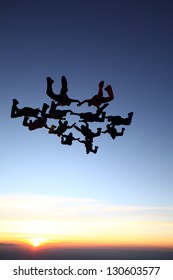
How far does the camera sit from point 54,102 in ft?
10.5

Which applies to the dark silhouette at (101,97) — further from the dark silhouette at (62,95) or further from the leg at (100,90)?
the dark silhouette at (62,95)

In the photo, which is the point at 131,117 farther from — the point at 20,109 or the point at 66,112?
the point at 20,109

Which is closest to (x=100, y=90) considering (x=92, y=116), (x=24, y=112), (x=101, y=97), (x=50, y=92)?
(x=101, y=97)

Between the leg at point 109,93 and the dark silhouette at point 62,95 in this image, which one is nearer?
the dark silhouette at point 62,95

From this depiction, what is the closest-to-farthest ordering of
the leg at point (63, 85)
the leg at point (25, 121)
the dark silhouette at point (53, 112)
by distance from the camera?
1. the leg at point (63, 85)
2. the dark silhouette at point (53, 112)
3. the leg at point (25, 121)

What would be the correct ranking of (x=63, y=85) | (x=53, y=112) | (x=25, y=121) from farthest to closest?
1. (x=25, y=121)
2. (x=53, y=112)
3. (x=63, y=85)

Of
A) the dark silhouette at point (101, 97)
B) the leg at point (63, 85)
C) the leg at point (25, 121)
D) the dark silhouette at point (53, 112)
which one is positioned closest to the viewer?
the leg at point (63, 85)

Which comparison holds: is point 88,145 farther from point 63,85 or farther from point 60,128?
point 63,85

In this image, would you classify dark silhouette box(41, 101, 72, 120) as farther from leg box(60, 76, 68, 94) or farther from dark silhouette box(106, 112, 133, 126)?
dark silhouette box(106, 112, 133, 126)

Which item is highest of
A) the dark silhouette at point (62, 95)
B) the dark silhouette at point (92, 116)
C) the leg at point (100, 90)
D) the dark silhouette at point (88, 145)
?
the leg at point (100, 90)

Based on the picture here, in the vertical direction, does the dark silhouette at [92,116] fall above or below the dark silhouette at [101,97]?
below

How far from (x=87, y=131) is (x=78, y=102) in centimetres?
41
